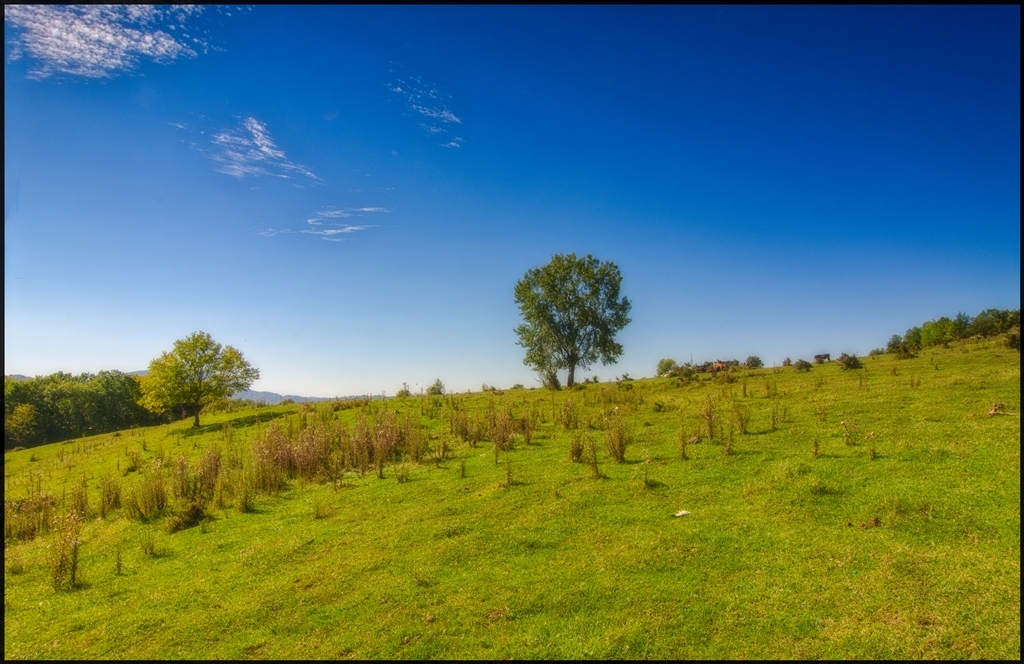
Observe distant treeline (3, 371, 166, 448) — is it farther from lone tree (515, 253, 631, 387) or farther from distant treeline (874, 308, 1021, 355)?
distant treeline (874, 308, 1021, 355)

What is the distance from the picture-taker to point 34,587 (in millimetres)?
9430

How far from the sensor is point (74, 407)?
7931cm

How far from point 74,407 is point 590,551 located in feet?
336

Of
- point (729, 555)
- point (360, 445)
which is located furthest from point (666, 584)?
point (360, 445)

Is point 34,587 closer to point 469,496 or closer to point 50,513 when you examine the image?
point 50,513

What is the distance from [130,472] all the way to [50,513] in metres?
7.58

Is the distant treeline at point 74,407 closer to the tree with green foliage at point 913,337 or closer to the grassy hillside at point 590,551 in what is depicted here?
Answer: the grassy hillside at point 590,551

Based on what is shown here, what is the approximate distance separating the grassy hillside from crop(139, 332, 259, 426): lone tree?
73.1ft

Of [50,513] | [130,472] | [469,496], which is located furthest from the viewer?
[130,472]

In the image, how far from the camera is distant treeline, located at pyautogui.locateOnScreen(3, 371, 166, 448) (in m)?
75.9

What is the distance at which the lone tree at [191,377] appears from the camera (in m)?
36.5

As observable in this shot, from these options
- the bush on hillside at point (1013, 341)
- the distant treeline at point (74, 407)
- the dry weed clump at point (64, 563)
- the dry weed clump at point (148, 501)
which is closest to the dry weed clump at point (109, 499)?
the dry weed clump at point (148, 501)

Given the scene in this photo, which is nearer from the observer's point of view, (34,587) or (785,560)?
(785,560)

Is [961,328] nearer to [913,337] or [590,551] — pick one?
[913,337]
